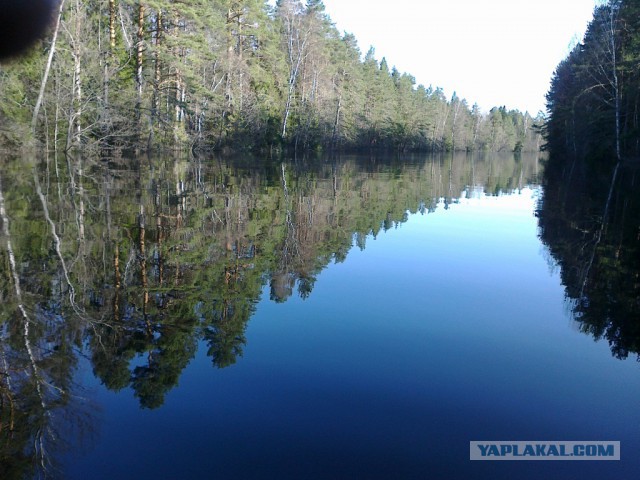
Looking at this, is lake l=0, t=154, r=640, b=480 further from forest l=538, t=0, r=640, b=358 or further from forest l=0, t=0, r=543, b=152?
forest l=0, t=0, r=543, b=152

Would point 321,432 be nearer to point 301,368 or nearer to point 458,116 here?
point 301,368

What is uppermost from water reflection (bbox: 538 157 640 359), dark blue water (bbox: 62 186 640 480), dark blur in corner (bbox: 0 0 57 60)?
dark blur in corner (bbox: 0 0 57 60)

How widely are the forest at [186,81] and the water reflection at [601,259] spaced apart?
19.4m

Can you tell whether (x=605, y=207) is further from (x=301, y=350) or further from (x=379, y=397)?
(x=379, y=397)

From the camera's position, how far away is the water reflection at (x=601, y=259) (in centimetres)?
522

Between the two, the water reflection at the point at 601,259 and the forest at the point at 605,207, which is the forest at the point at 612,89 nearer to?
the forest at the point at 605,207

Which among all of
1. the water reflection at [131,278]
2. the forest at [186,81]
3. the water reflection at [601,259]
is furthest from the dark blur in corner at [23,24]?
the water reflection at [601,259]

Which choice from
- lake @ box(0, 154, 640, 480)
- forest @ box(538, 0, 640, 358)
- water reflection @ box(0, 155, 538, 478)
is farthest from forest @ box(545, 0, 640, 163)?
lake @ box(0, 154, 640, 480)

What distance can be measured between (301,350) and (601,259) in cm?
572

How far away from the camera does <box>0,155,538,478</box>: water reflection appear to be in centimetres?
361

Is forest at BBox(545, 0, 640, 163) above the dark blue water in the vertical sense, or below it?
above

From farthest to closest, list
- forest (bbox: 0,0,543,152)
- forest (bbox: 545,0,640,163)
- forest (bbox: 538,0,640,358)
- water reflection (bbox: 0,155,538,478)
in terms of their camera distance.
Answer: forest (bbox: 545,0,640,163) < forest (bbox: 0,0,543,152) < forest (bbox: 538,0,640,358) < water reflection (bbox: 0,155,538,478)

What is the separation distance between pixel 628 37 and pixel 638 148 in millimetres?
7758

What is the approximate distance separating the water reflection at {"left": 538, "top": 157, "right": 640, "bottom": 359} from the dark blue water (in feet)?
0.93
